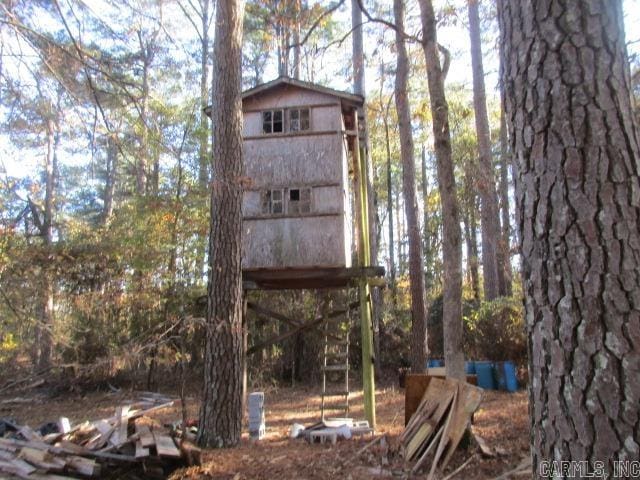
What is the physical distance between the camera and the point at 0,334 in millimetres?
12734

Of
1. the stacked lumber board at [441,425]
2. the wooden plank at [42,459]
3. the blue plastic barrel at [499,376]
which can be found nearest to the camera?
the wooden plank at [42,459]

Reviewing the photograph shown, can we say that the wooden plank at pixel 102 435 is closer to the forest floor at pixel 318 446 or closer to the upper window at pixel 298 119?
the forest floor at pixel 318 446

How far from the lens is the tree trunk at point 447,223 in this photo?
26.5ft

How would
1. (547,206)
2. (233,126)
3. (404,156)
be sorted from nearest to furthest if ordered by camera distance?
1. (547,206)
2. (233,126)
3. (404,156)

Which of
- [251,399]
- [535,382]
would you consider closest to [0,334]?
[251,399]

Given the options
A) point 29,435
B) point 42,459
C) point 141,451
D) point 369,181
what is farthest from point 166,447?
point 369,181

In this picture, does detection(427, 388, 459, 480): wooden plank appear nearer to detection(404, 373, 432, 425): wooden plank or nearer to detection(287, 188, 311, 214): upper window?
detection(404, 373, 432, 425): wooden plank

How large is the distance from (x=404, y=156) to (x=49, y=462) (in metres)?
10.7

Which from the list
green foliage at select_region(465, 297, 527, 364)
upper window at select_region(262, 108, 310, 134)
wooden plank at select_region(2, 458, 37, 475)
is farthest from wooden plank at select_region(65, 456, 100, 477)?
green foliage at select_region(465, 297, 527, 364)

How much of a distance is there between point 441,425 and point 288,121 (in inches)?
262

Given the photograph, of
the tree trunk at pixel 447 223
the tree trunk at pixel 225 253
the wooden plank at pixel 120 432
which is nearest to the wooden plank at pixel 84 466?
the wooden plank at pixel 120 432

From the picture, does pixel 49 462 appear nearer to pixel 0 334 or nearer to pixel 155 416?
pixel 155 416

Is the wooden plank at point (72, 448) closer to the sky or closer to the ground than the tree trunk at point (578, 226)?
closer to the ground

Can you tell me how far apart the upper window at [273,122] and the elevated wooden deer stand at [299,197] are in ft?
0.07
